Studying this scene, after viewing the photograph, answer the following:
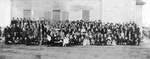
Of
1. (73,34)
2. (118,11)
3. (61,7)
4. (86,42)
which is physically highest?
(61,7)

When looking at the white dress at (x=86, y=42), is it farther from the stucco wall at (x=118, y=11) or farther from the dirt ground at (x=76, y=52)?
the stucco wall at (x=118, y=11)

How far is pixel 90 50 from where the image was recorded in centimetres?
1678

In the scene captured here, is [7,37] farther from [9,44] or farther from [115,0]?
[115,0]

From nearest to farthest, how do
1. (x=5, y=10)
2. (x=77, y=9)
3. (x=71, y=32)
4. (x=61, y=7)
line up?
(x=71, y=32) → (x=77, y=9) → (x=61, y=7) → (x=5, y=10)

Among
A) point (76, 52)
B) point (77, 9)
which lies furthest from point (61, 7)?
point (76, 52)

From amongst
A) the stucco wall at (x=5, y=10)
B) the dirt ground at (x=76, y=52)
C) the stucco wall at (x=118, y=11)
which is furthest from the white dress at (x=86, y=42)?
the stucco wall at (x=5, y=10)

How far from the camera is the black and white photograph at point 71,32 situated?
1630 cm

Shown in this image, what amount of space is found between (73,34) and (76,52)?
2540 millimetres

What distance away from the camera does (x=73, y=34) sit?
18500 mm

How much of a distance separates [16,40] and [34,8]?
19.7 feet

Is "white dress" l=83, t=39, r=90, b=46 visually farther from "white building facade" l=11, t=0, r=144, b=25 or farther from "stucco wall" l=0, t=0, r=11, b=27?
"stucco wall" l=0, t=0, r=11, b=27

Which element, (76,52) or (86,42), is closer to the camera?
(76,52)

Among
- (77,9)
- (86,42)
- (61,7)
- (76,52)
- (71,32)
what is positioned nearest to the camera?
(76,52)

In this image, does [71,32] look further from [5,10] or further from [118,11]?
[5,10]
